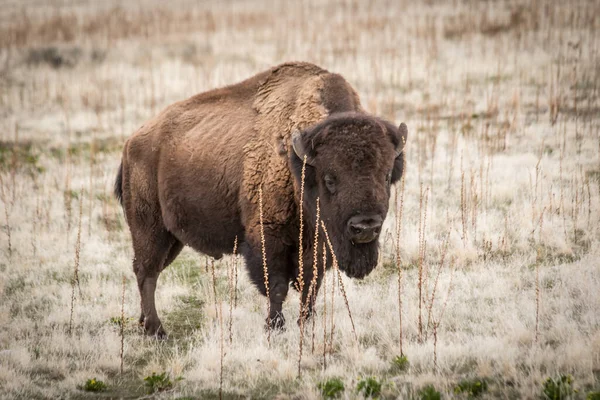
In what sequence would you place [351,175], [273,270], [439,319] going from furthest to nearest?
[273,270] → [439,319] → [351,175]

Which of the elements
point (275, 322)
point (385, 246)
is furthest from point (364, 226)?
point (385, 246)

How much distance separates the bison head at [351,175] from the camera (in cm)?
472

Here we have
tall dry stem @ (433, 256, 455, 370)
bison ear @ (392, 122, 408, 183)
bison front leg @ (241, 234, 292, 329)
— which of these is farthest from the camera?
bison front leg @ (241, 234, 292, 329)

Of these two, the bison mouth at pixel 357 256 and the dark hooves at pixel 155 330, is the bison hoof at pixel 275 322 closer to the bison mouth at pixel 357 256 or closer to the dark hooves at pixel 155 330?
the bison mouth at pixel 357 256

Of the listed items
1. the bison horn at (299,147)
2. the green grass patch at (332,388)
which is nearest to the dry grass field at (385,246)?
the green grass patch at (332,388)

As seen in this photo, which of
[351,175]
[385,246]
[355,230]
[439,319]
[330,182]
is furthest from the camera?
[385,246]

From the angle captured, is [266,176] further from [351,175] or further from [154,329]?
[154,329]

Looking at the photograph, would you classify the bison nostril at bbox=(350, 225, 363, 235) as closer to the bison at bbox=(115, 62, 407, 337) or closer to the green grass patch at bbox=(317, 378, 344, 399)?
the bison at bbox=(115, 62, 407, 337)

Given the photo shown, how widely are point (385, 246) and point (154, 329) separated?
3.23m

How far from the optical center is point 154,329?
20.6 ft

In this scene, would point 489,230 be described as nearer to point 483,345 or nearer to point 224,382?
point 483,345

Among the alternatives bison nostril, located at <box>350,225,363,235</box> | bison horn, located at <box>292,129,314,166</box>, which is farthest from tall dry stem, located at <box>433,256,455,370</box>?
bison horn, located at <box>292,129,314,166</box>

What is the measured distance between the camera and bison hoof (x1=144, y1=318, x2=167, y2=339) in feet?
20.2

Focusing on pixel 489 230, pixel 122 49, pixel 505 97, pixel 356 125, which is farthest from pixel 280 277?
pixel 122 49
